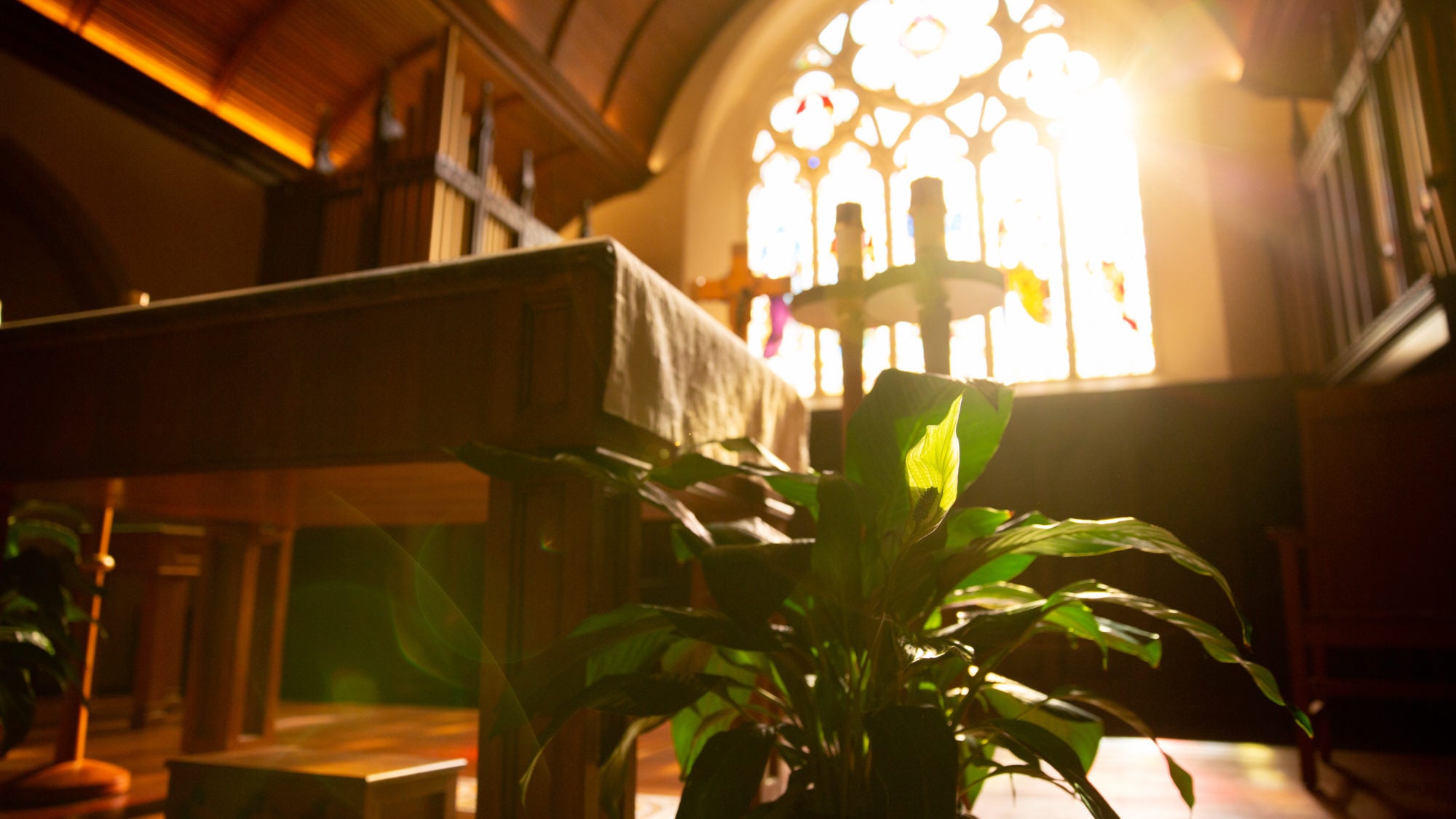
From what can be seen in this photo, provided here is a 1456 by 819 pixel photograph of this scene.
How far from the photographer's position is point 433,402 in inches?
53.8

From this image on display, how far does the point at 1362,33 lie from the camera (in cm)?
365

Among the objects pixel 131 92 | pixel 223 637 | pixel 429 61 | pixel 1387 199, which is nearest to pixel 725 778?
pixel 223 637

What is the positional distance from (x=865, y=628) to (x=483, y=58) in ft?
15.0

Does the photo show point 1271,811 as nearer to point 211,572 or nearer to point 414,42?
point 211,572

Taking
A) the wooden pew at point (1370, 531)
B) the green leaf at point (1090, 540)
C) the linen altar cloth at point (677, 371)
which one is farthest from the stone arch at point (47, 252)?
the wooden pew at point (1370, 531)

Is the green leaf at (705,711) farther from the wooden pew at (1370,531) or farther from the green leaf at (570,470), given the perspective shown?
the wooden pew at (1370,531)

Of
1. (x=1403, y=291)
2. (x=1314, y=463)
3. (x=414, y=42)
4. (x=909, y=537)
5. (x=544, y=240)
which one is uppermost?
(x=414, y=42)

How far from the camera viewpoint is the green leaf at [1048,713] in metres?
1.27

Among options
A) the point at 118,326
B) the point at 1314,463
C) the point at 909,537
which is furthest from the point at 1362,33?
the point at 118,326

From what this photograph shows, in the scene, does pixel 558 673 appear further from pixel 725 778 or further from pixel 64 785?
pixel 64 785

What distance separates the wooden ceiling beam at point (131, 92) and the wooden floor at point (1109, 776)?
2.66 metres

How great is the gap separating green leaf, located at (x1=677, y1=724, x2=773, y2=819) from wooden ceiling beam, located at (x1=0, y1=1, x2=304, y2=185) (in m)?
4.41

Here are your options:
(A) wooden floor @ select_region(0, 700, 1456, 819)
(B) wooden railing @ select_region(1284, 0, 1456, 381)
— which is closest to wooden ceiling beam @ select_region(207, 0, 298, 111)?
(A) wooden floor @ select_region(0, 700, 1456, 819)

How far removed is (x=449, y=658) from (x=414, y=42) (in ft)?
10.8
